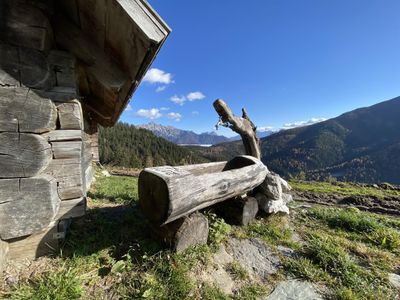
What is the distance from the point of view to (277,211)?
5789 mm

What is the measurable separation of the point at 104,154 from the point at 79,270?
78.5 metres

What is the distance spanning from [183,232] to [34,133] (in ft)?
8.03

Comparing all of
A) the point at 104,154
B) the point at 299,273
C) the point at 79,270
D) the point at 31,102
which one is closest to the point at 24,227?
the point at 79,270

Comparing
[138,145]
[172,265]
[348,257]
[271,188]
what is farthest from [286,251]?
[138,145]

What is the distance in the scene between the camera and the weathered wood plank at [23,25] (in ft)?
9.12

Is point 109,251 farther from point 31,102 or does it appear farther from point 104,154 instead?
point 104,154

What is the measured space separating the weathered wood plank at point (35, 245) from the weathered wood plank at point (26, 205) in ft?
0.57

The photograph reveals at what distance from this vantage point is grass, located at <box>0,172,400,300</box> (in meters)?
2.89

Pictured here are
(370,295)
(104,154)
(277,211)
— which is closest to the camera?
(370,295)

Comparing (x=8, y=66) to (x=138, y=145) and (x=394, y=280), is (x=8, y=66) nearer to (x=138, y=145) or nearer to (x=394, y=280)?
(x=394, y=280)

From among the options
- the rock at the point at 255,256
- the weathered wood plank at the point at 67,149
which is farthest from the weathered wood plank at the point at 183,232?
the weathered wood plank at the point at 67,149

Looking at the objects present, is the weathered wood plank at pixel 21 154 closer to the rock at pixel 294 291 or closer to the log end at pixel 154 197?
the log end at pixel 154 197

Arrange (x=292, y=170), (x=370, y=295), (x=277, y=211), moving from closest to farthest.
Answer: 1. (x=370, y=295)
2. (x=277, y=211)
3. (x=292, y=170)

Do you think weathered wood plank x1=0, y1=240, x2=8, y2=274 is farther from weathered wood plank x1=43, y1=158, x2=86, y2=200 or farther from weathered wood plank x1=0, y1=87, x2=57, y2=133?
weathered wood plank x1=0, y1=87, x2=57, y2=133
